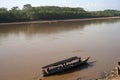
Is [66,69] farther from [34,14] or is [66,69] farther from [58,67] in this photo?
[34,14]

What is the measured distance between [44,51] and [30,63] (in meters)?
5.41

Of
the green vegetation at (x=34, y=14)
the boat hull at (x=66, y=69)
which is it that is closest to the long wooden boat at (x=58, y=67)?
the boat hull at (x=66, y=69)

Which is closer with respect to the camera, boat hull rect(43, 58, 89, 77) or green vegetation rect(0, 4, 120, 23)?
boat hull rect(43, 58, 89, 77)

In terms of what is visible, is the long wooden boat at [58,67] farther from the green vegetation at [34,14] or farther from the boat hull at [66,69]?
the green vegetation at [34,14]

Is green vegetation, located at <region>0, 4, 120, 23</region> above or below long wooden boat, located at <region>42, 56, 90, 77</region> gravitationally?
above

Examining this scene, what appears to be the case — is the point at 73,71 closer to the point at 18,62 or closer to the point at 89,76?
the point at 89,76

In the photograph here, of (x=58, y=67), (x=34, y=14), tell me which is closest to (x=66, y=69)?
(x=58, y=67)

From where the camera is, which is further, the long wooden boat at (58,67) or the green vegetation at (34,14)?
the green vegetation at (34,14)

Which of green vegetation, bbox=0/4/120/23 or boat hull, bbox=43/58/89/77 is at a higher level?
green vegetation, bbox=0/4/120/23

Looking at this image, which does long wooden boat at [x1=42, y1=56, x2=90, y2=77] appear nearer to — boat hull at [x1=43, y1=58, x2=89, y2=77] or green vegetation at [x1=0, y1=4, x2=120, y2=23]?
boat hull at [x1=43, y1=58, x2=89, y2=77]

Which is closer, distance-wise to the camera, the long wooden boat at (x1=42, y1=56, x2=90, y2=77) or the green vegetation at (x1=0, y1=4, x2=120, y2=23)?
the long wooden boat at (x1=42, y1=56, x2=90, y2=77)

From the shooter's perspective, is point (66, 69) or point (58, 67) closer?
point (58, 67)

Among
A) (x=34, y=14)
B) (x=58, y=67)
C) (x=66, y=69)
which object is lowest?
(x=66, y=69)

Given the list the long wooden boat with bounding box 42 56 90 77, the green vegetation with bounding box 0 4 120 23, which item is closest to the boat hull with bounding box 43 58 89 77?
the long wooden boat with bounding box 42 56 90 77
